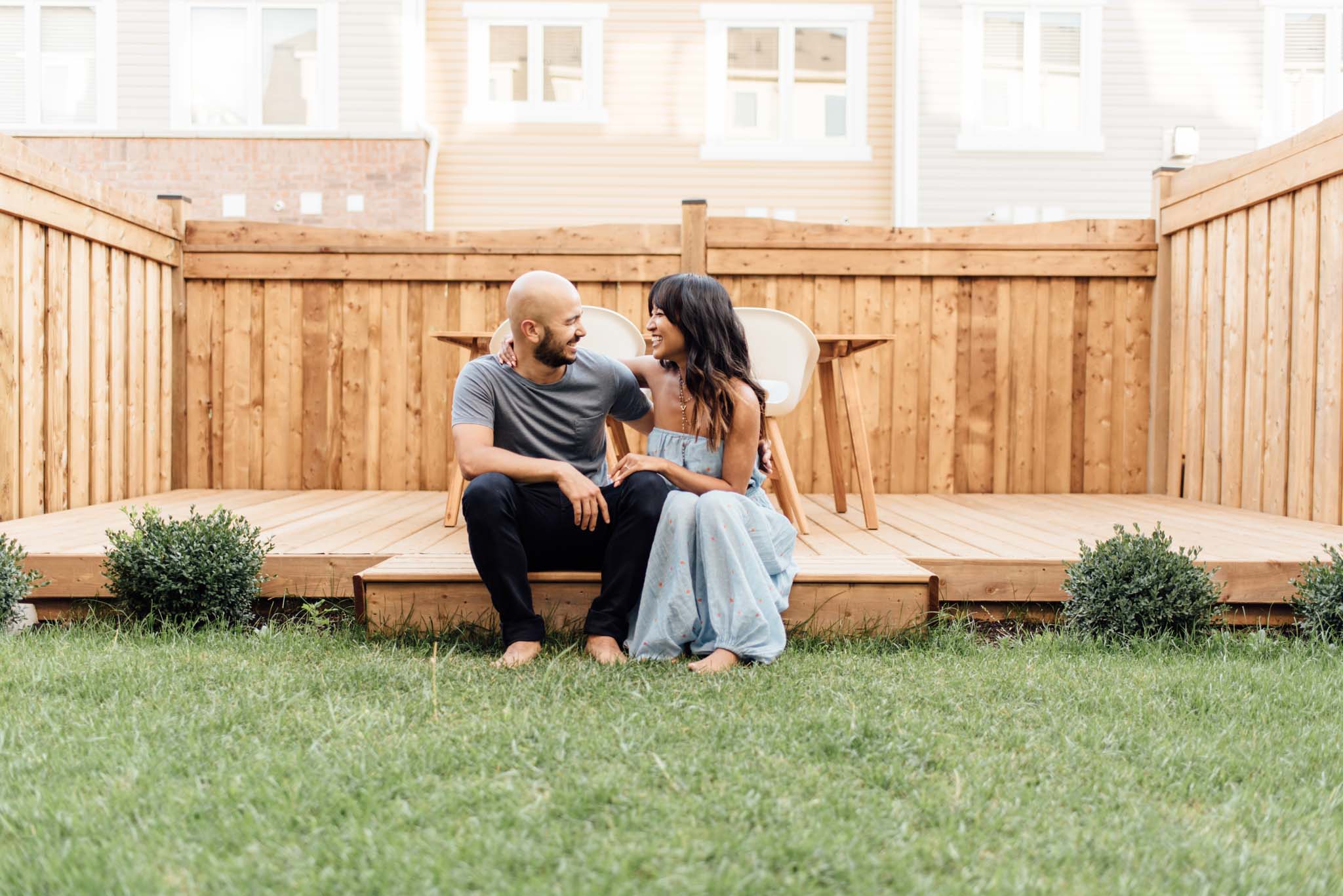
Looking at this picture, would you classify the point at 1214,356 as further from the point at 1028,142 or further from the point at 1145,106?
the point at 1145,106

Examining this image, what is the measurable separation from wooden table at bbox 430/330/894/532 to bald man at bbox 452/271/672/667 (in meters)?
0.98

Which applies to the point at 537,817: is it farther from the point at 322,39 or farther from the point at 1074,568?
the point at 322,39

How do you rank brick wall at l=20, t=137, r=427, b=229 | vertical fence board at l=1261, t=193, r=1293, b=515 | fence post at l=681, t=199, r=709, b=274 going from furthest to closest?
brick wall at l=20, t=137, r=427, b=229
fence post at l=681, t=199, r=709, b=274
vertical fence board at l=1261, t=193, r=1293, b=515

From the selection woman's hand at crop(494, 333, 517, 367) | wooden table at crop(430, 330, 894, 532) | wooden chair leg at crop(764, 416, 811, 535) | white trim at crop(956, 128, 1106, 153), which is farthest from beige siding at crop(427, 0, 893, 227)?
woman's hand at crop(494, 333, 517, 367)

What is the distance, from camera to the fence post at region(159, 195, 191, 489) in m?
5.03

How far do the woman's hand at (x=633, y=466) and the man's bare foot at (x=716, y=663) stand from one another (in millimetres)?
475

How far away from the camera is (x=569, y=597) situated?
2.78m

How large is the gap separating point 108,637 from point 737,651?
1.65 metres

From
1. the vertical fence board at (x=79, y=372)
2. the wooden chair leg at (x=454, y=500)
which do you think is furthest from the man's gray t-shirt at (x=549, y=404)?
the vertical fence board at (x=79, y=372)

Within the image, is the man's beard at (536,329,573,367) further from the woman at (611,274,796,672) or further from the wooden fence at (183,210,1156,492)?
the wooden fence at (183,210,1156,492)

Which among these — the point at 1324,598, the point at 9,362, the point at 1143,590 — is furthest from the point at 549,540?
the point at 9,362

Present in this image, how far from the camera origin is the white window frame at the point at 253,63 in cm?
825

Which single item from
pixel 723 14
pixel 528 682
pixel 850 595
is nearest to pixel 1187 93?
pixel 723 14

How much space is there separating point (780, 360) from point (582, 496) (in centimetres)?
165
